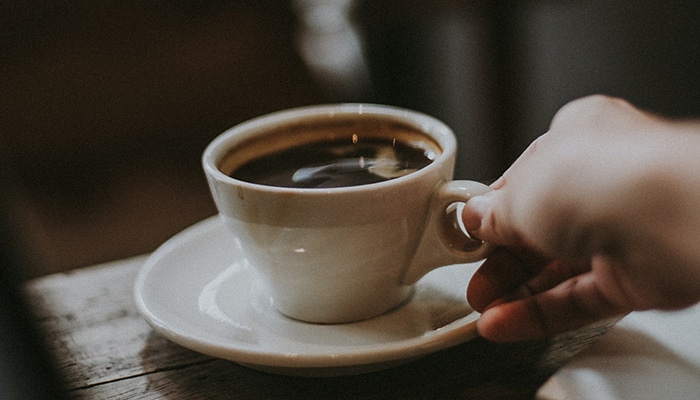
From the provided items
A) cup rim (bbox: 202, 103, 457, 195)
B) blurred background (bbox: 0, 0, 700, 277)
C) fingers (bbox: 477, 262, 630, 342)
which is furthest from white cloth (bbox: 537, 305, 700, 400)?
blurred background (bbox: 0, 0, 700, 277)

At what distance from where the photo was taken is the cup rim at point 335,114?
0.51 m

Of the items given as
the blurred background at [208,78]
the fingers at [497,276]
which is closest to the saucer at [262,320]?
the fingers at [497,276]

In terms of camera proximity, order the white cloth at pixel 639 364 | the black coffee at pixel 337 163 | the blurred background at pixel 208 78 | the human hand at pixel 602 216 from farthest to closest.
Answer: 1. the blurred background at pixel 208 78
2. the black coffee at pixel 337 163
3. the white cloth at pixel 639 364
4. the human hand at pixel 602 216

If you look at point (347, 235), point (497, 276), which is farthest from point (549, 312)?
point (347, 235)

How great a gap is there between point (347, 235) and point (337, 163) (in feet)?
0.50

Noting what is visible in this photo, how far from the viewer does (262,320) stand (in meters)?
0.57

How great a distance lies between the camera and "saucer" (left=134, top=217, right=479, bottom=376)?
0.47 metres

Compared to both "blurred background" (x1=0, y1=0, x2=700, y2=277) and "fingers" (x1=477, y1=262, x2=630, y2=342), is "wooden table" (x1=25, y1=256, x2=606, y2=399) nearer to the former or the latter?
"fingers" (x1=477, y1=262, x2=630, y2=342)

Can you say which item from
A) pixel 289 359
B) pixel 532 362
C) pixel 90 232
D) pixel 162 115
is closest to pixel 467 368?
pixel 532 362

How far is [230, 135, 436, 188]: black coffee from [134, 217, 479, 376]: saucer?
11 cm

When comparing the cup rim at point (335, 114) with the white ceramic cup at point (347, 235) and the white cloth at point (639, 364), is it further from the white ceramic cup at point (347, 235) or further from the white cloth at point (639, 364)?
the white cloth at point (639, 364)

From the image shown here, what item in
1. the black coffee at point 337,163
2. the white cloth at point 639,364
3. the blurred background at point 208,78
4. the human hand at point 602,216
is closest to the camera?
the human hand at point 602,216

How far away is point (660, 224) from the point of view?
1.10 ft

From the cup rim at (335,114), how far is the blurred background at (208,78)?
143cm
